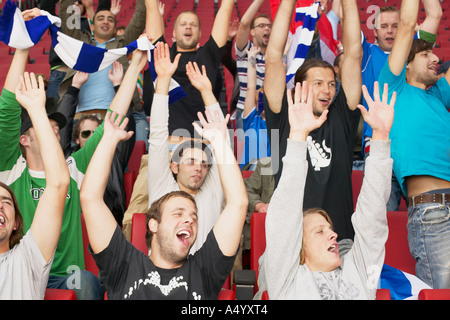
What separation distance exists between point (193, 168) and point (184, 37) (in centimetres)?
95

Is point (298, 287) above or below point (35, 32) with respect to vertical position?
below

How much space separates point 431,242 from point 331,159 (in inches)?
17.6

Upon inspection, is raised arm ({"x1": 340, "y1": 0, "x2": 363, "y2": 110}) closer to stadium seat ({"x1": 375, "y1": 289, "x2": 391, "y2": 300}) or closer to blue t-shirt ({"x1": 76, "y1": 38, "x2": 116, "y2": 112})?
stadium seat ({"x1": 375, "y1": 289, "x2": 391, "y2": 300})

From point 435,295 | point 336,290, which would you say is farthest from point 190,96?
point 435,295

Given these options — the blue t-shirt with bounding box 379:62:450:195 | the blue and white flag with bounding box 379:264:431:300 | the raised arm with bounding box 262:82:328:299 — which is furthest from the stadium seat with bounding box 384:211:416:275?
the raised arm with bounding box 262:82:328:299

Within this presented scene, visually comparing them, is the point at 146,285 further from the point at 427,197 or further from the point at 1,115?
the point at 427,197

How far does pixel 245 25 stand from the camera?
3562mm

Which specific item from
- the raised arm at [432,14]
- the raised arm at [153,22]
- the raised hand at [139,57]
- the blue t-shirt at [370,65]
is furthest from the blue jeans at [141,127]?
the raised arm at [432,14]

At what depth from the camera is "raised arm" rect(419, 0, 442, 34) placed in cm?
294

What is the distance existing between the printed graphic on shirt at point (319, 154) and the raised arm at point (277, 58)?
0.19 m

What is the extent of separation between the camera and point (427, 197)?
2213 millimetres
